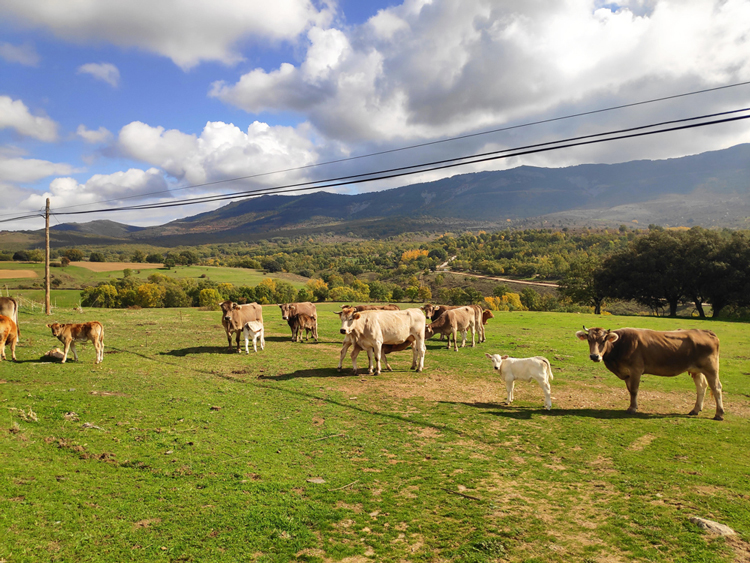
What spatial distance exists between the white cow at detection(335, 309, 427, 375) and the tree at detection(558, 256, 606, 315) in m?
48.3

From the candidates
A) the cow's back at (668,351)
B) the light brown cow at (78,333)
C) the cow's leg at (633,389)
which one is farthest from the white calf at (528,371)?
the light brown cow at (78,333)

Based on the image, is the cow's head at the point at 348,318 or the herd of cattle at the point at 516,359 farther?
the cow's head at the point at 348,318

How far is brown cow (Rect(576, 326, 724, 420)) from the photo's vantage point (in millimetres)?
11391

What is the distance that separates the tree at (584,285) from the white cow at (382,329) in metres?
48.3

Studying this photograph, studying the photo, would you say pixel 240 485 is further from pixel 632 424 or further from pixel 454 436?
pixel 632 424

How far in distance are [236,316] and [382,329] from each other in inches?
317

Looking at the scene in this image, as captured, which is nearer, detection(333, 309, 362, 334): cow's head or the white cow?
detection(333, 309, 362, 334): cow's head

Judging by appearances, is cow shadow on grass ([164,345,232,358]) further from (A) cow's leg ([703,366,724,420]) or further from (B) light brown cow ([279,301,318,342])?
(A) cow's leg ([703,366,724,420])

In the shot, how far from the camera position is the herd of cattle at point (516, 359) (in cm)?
1146

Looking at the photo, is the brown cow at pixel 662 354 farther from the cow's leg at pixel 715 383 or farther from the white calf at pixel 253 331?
the white calf at pixel 253 331

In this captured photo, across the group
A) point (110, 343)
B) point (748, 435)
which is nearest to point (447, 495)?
point (748, 435)

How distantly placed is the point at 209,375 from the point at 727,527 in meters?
13.9

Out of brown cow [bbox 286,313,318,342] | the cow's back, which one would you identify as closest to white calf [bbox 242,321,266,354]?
brown cow [bbox 286,313,318,342]

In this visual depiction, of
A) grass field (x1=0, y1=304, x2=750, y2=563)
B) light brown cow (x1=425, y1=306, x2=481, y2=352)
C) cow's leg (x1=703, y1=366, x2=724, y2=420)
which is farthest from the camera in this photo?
light brown cow (x1=425, y1=306, x2=481, y2=352)
